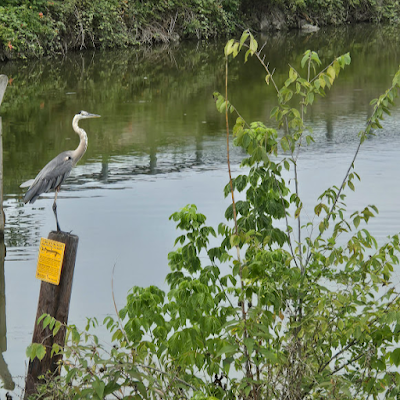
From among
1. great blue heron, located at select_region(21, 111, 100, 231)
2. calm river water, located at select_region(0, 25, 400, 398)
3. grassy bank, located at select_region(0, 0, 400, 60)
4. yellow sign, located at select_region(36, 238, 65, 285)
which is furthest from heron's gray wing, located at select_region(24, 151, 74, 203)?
grassy bank, located at select_region(0, 0, 400, 60)

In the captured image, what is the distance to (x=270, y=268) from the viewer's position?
12.2 ft

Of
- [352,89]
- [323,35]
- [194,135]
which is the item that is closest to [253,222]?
[194,135]

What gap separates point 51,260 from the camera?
4.31 metres

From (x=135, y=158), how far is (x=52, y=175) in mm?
5027

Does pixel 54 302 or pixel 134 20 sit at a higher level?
pixel 134 20

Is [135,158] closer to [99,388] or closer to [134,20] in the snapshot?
[99,388]

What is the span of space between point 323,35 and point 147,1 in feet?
27.4

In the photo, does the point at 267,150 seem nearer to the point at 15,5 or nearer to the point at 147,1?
the point at 15,5

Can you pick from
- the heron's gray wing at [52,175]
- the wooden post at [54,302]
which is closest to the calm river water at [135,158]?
the wooden post at [54,302]

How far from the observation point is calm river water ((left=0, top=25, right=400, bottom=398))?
685 cm

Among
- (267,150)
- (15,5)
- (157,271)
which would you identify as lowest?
(157,271)

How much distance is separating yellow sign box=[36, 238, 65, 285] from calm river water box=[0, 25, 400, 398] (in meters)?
0.32

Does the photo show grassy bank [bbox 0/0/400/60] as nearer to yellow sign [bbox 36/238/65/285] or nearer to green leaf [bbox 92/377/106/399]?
yellow sign [bbox 36/238/65/285]

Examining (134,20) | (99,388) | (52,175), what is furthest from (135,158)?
(134,20)
